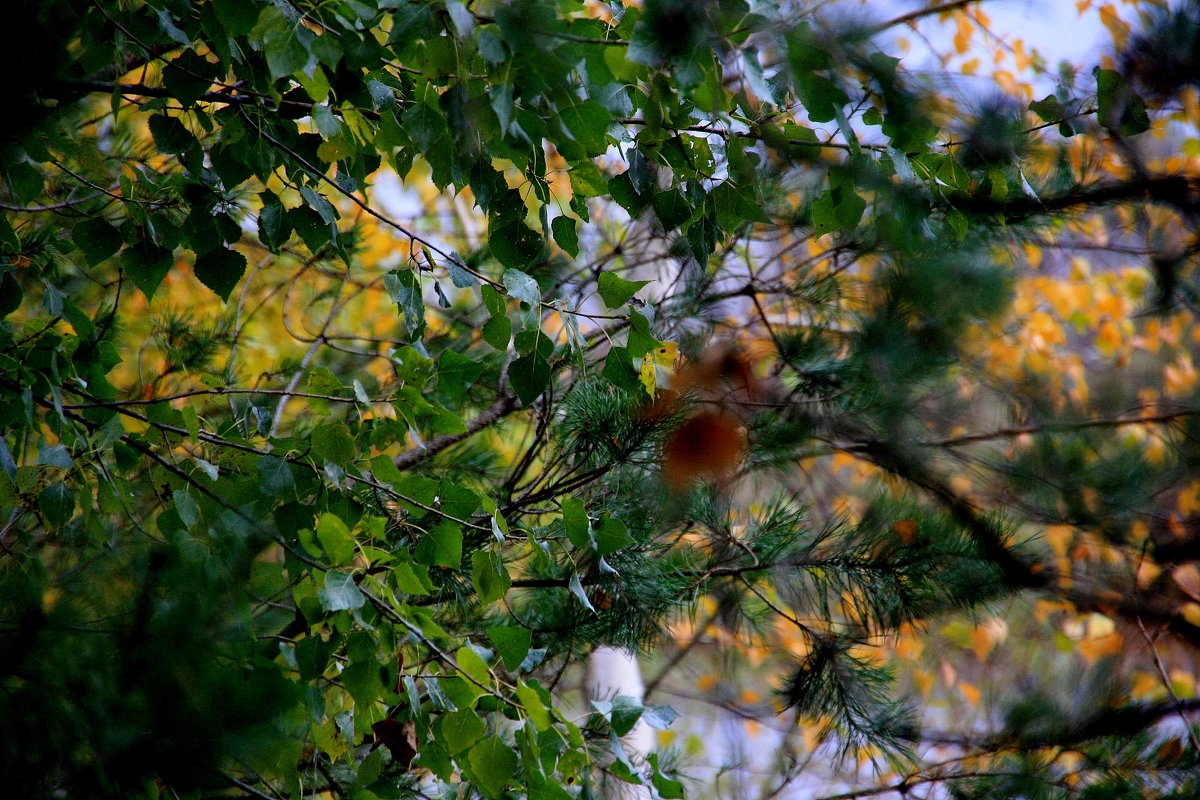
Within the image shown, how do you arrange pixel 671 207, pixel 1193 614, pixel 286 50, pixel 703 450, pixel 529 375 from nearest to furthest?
pixel 286 50 < pixel 529 375 < pixel 671 207 < pixel 703 450 < pixel 1193 614

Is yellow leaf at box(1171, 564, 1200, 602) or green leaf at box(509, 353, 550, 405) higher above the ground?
yellow leaf at box(1171, 564, 1200, 602)

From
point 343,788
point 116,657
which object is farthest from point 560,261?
point 116,657

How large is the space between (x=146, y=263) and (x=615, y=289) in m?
0.55

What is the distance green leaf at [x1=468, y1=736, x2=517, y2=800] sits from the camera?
751mm

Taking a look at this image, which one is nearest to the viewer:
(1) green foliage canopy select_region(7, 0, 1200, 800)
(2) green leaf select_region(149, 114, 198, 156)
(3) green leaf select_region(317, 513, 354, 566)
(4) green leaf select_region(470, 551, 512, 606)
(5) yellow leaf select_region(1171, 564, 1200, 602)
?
(1) green foliage canopy select_region(7, 0, 1200, 800)

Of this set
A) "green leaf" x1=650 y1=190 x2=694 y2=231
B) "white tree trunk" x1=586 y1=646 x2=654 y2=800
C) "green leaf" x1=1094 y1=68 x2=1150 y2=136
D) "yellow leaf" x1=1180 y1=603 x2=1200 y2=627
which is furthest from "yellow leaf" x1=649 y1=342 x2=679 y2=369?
"yellow leaf" x1=1180 y1=603 x2=1200 y2=627

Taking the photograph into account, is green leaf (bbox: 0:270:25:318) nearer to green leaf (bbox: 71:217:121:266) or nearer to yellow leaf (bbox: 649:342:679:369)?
green leaf (bbox: 71:217:121:266)

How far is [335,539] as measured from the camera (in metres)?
0.74

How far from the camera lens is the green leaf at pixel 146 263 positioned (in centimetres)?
99

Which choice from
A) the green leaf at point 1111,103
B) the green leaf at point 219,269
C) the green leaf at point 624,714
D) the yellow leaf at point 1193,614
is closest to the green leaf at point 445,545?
the green leaf at point 624,714

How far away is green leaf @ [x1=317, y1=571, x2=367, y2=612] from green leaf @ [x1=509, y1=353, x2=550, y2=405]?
230 mm

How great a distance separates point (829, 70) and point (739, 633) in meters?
0.93

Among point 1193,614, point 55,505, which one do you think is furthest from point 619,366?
point 1193,614

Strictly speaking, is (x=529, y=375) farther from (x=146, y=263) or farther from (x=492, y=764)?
(x=146, y=263)
